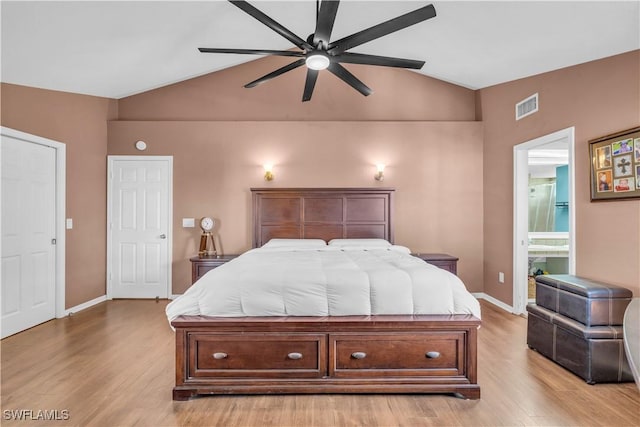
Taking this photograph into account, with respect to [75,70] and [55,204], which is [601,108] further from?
[55,204]

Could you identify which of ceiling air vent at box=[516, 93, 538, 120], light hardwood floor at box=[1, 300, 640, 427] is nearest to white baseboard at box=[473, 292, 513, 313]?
light hardwood floor at box=[1, 300, 640, 427]

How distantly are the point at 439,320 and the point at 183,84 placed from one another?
4.62 meters

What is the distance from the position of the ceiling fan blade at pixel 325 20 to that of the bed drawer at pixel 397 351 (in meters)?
2.07

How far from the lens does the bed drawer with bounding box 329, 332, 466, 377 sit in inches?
83.5

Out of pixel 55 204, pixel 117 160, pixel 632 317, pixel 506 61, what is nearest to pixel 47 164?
pixel 55 204

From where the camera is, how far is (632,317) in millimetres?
1289

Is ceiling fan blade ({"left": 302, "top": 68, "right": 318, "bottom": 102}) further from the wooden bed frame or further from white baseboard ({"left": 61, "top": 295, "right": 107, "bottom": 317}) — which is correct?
white baseboard ({"left": 61, "top": 295, "right": 107, "bottom": 317})

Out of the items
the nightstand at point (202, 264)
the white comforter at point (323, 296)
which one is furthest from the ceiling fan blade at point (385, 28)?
the nightstand at point (202, 264)

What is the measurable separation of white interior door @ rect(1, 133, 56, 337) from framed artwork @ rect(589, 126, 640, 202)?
5428 mm

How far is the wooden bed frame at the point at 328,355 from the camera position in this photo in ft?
6.90

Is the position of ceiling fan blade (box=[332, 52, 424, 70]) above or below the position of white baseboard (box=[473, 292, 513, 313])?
above

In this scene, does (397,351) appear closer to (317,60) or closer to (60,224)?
(317,60)

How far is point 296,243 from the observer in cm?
408

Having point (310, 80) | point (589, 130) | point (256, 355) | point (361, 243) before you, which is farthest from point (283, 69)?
point (589, 130)
